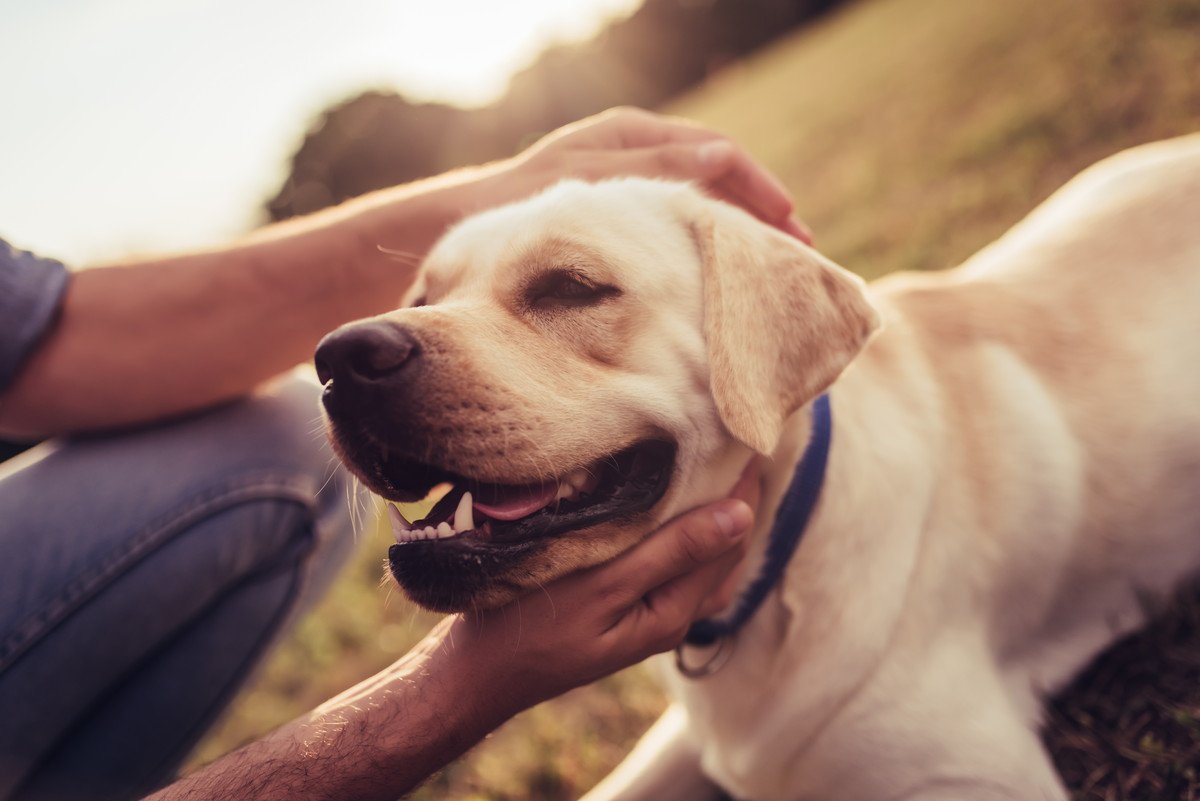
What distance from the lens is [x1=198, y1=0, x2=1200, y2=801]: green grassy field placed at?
325 cm

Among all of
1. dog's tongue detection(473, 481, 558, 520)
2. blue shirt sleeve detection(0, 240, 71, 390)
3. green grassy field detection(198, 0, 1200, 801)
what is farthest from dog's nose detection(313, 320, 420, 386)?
blue shirt sleeve detection(0, 240, 71, 390)

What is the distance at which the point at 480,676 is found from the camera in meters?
1.88

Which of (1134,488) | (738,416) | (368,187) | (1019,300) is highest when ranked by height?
(738,416)

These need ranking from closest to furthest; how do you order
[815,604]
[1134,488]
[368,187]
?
[815,604], [1134,488], [368,187]

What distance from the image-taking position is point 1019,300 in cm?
→ 279

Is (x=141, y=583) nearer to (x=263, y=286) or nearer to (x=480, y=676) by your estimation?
(x=263, y=286)

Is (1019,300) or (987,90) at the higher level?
(1019,300)

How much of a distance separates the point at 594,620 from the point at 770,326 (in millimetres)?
851

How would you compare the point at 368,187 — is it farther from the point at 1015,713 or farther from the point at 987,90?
the point at 1015,713

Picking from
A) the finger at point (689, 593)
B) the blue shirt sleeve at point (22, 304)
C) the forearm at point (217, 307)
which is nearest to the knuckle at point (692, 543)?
the finger at point (689, 593)

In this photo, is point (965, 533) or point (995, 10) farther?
point (995, 10)

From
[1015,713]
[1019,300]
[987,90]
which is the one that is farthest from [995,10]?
[1015,713]

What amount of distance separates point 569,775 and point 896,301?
2.11m

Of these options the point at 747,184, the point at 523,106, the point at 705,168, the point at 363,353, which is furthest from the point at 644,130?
the point at 523,106
